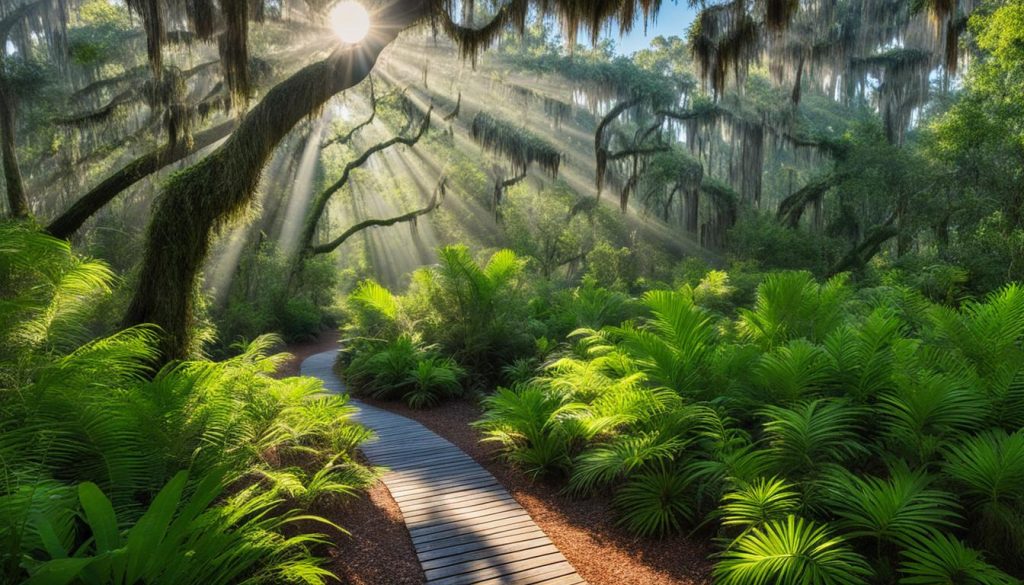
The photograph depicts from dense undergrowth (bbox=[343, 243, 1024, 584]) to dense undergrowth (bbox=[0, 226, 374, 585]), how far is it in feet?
7.76

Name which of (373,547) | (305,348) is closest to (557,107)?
(305,348)

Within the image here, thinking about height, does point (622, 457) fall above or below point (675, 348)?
below

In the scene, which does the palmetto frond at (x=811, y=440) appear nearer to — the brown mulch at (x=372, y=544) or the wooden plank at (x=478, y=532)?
the wooden plank at (x=478, y=532)

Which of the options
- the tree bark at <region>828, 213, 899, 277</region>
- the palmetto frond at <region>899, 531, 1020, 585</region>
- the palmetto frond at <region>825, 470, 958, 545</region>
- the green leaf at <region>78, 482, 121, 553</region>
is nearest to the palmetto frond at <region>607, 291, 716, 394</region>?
the palmetto frond at <region>825, 470, 958, 545</region>

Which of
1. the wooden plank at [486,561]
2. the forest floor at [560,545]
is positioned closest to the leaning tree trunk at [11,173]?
the forest floor at [560,545]

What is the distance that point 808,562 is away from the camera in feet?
10.1

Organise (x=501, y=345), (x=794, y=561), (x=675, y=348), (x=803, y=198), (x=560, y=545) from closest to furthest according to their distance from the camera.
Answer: (x=794, y=561) → (x=560, y=545) → (x=675, y=348) → (x=501, y=345) → (x=803, y=198)

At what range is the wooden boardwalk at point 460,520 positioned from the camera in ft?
11.9

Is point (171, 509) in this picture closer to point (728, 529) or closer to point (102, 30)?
point (728, 529)

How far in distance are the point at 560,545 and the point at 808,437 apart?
202 cm

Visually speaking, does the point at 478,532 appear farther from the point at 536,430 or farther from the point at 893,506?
the point at 893,506

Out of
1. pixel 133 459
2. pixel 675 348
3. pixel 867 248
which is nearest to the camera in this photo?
pixel 133 459

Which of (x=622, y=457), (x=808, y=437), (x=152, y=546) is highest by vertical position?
(x=152, y=546)

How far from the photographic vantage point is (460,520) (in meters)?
4.36
